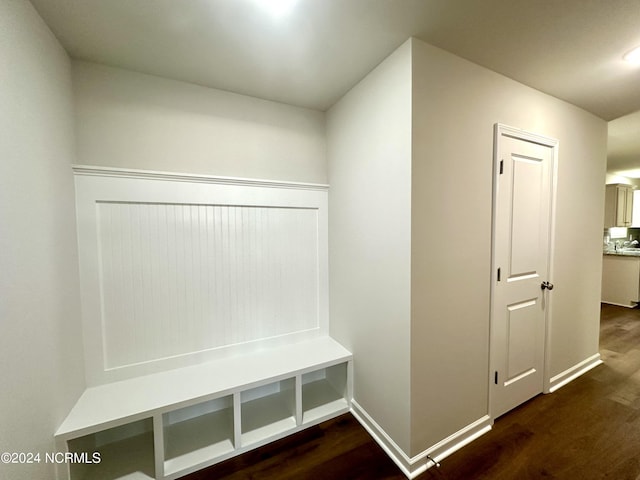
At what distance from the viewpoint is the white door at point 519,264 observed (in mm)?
1732

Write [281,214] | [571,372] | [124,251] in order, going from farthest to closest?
1. [571,372]
2. [281,214]
3. [124,251]

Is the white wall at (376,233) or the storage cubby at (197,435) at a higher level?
the white wall at (376,233)

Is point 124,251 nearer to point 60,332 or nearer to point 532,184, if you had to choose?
point 60,332

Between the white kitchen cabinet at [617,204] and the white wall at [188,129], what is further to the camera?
the white kitchen cabinet at [617,204]

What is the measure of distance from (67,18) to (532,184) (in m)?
3.01

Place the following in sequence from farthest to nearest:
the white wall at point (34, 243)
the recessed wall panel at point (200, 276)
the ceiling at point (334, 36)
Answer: the recessed wall panel at point (200, 276) → the ceiling at point (334, 36) → the white wall at point (34, 243)

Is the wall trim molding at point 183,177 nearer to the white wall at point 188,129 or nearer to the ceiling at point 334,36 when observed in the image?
the white wall at point 188,129

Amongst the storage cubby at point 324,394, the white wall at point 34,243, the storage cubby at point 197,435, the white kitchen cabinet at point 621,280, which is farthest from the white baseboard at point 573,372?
the white wall at point 34,243

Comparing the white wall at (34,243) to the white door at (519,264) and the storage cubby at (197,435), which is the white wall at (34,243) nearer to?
the storage cubby at (197,435)

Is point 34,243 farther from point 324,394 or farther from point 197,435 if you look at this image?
point 324,394

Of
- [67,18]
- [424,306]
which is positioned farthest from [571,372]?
[67,18]

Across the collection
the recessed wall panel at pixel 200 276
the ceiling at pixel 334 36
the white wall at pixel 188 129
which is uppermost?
the ceiling at pixel 334 36

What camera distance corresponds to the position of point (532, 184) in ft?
6.19

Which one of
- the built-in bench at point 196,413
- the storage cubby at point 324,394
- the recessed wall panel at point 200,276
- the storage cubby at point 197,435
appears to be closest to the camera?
the built-in bench at point 196,413
